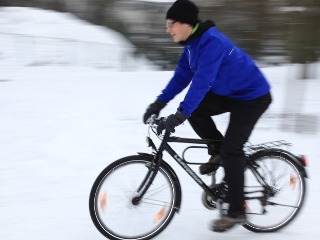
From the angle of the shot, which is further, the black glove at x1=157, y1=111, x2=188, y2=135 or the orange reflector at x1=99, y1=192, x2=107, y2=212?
the orange reflector at x1=99, y1=192, x2=107, y2=212

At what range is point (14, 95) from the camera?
712cm

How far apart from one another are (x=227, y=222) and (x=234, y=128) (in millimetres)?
719

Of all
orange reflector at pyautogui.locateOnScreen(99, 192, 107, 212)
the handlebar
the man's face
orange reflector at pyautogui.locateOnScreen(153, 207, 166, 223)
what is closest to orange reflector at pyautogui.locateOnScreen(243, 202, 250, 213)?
orange reflector at pyautogui.locateOnScreen(153, 207, 166, 223)

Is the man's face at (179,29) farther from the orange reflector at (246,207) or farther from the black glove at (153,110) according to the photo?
the orange reflector at (246,207)

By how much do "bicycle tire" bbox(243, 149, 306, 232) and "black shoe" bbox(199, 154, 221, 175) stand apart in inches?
9.8

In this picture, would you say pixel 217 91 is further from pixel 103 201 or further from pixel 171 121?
pixel 103 201

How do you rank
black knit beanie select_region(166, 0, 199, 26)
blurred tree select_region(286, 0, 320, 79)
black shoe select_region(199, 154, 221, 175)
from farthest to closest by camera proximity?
blurred tree select_region(286, 0, 320, 79) → black shoe select_region(199, 154, 221, 175) → black knit beanie select_region(166, 0, 199, 26)

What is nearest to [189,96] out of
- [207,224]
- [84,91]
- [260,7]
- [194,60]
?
[194,60]

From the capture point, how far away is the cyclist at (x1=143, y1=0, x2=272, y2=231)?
8.93 ft

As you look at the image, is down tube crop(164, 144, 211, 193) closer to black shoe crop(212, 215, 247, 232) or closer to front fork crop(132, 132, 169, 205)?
front fork crop(132, 132, 169, 205)

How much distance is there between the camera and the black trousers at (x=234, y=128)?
9.65 ft

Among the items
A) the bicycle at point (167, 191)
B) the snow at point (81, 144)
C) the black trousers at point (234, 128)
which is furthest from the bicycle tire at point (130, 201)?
the black trousers at point (234, 128)

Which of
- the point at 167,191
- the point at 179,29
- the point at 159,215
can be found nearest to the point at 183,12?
the point at 179,29

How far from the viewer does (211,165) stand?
10.6 ft
